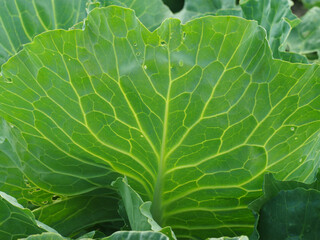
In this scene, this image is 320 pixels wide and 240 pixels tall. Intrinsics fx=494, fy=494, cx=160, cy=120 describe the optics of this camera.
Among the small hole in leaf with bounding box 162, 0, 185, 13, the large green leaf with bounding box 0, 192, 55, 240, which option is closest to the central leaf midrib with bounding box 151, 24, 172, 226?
the large green leaf with bounding box 0, 192, 55, 240

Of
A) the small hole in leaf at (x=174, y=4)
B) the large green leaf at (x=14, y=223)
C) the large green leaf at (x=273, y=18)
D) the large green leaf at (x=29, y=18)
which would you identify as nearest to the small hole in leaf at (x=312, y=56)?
the small hole in leaf at (x=174, y=4)

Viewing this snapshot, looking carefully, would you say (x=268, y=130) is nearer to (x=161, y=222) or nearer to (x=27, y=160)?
(x=161, y=222)

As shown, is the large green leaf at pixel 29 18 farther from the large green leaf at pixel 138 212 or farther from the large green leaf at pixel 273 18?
the large green leaf at pixel 138 212

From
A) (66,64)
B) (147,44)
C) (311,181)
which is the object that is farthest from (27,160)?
(311,181)

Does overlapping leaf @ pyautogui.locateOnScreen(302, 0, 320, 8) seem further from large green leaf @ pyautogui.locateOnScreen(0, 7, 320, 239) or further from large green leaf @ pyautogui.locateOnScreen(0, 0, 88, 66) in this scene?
large green leaf @ pyautogui.locateOnScreen(0, 7, 320, 239)

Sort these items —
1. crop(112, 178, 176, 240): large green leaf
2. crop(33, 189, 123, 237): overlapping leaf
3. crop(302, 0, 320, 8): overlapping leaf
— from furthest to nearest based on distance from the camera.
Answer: crop(302, 0, 320, 8): overlapping leaf
crop(33, 189, 123, 237): overlapping leaf
crop(112, 178, 176, 240): large green leaf

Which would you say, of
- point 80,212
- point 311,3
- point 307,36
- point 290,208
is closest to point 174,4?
point 307,36
